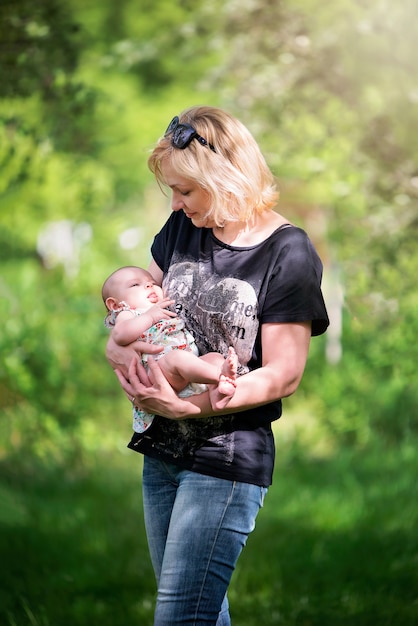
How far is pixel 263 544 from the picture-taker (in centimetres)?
441

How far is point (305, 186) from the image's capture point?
5.95m

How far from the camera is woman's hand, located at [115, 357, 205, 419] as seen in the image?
205cm

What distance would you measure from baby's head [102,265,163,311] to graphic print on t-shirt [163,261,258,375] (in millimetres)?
121

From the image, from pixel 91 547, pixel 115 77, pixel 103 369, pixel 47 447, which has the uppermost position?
pixel 115 77

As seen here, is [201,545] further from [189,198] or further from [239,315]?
[189,198]

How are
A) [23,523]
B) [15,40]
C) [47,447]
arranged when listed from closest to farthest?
[15,40] → [23,523] → [47,447]

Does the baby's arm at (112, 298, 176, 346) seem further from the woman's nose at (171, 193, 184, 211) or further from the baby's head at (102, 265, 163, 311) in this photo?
the woman's nose at (171, 193, 184, 211)

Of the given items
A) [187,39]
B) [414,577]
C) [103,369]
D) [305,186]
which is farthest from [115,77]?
[414,577]

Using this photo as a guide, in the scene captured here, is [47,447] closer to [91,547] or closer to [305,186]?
[91,547]

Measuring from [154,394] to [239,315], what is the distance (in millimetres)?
276

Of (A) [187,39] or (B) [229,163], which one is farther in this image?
(A) [187,39]

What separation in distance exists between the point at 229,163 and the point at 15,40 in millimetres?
2699

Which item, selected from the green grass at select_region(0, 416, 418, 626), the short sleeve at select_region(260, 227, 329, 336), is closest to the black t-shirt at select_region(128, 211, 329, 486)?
the short sleeve at select_region(260, 227, 329, 336)

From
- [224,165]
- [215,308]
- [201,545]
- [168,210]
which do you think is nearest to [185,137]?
[224,165]
